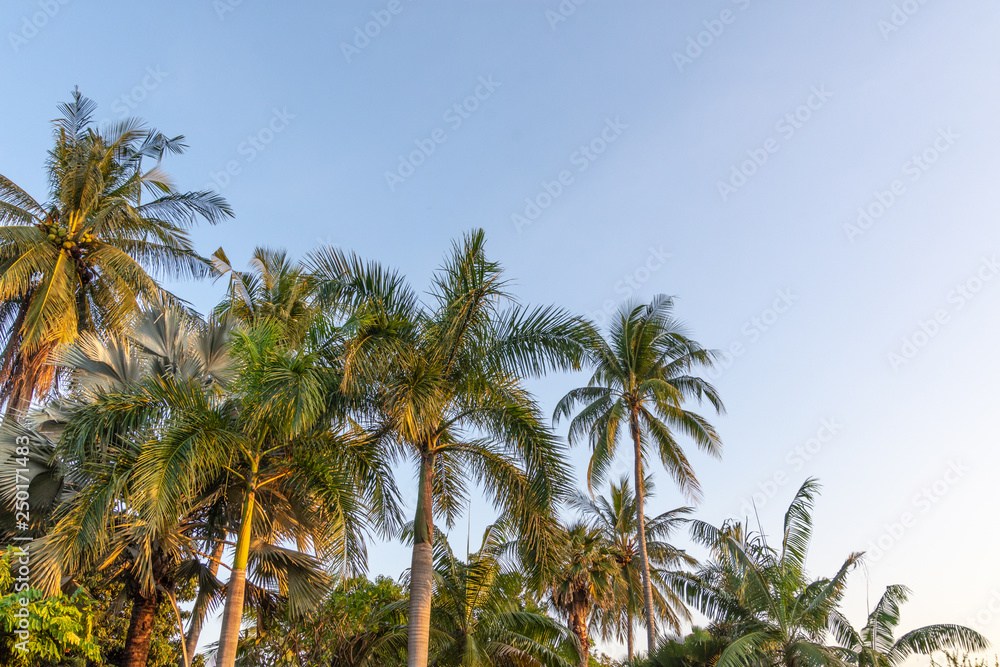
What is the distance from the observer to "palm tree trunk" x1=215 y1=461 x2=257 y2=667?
35.8 feet

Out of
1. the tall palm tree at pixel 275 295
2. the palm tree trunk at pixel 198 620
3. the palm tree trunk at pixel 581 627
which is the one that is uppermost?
the tall palm tree at pixel 275 295

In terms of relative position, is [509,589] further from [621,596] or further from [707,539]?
[621,596]

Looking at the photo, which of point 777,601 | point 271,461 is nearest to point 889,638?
point 777,601

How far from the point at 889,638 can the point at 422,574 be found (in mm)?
12445

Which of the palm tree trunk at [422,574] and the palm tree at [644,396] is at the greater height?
the palm tree at [644,396]

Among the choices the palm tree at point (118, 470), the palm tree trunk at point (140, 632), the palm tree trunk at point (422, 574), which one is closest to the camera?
the palm tree at point (118, 470)

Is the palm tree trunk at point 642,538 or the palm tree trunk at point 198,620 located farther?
the palm tree trunk at point 642,538

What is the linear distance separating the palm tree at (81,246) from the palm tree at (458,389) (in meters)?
7.20

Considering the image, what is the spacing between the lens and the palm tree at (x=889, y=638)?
1662 centimetres

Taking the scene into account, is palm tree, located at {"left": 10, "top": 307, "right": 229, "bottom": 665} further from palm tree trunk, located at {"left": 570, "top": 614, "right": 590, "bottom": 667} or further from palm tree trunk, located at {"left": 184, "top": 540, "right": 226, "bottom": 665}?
palm tree trunk, located at {"left": 570, "top": 614, "right": 590, "bottom": 667}

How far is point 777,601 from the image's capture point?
17.9 m

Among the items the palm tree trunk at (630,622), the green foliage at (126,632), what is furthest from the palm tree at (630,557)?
the green foliage at (126,632)

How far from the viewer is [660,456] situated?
2389cm

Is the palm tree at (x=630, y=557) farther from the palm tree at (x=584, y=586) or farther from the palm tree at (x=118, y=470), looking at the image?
the palm tree at (x=118, y=470)
